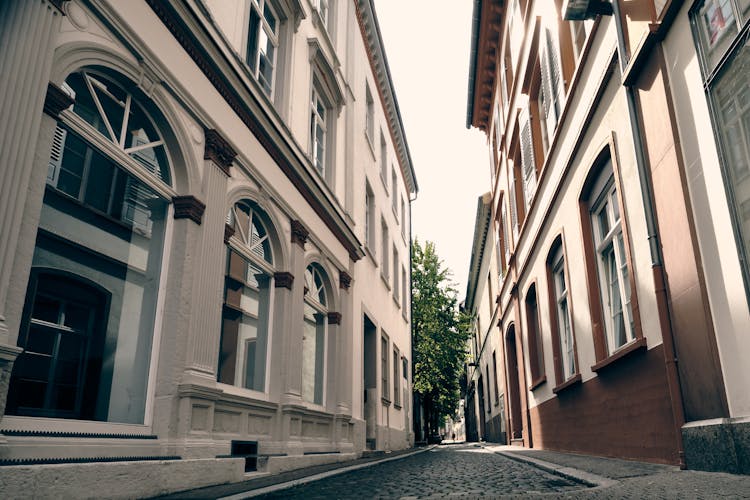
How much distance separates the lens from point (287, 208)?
9.32m

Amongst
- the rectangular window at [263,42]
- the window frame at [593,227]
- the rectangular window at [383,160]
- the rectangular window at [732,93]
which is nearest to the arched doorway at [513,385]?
the rectangular window at [383,160]

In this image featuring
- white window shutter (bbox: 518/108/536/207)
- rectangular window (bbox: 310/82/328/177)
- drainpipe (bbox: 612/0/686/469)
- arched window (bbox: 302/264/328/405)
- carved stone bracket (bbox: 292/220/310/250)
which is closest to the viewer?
drainpipe (bbox: 612/0/686/469)

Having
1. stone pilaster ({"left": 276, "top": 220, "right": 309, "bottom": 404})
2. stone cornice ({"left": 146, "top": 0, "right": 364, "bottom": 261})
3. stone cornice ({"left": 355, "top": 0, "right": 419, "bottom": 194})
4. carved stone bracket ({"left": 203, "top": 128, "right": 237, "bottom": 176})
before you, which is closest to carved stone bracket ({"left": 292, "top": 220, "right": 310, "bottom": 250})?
stone pilaster ({"left": 276, "top": 220, "right": 309, "bottom": 404})

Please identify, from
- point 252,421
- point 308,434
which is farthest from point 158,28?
point 308,434

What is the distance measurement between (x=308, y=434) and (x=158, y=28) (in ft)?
20.8

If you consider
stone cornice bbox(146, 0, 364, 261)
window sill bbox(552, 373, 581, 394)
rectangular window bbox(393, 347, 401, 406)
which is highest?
stone cornice bbox(146, 0, 364, 261)

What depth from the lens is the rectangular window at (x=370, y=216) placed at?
55.8ft

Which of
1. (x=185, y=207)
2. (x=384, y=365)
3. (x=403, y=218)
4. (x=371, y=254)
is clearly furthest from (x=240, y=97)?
(x=403, y=218)

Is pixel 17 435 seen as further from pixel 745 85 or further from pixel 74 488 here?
pixel 745 85

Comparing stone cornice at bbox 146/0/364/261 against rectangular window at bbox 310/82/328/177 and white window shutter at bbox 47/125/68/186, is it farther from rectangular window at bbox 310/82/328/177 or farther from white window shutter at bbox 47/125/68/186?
white window shutter at bbox 47/125/68/186

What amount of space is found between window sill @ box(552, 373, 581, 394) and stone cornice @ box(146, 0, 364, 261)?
16.7 ft

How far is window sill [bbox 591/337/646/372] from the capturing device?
20.2 ft

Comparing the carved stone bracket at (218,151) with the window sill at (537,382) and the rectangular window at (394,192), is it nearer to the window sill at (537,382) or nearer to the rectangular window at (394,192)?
the window sill at (537,382)

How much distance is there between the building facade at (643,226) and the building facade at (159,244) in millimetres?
4116
